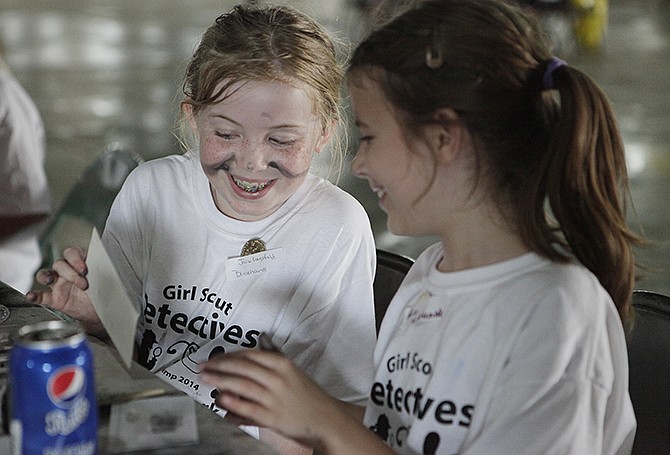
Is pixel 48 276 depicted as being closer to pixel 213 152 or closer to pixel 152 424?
pixel 213 152

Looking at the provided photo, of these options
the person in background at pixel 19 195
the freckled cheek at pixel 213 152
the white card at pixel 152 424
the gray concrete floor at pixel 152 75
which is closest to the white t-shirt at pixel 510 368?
the white card at pixel 152 424

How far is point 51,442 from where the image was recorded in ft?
3.61

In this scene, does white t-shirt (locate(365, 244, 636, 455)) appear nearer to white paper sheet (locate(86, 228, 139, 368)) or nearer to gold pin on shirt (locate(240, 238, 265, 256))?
white paper sheet (locate(86, 228, 139, 368))

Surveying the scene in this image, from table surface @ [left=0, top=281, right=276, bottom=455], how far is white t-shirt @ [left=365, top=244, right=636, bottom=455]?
0.23m

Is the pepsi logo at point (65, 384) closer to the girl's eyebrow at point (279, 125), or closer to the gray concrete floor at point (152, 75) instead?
the girl's eyebrow at point (279, 125)

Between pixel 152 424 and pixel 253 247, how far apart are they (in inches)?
23.7

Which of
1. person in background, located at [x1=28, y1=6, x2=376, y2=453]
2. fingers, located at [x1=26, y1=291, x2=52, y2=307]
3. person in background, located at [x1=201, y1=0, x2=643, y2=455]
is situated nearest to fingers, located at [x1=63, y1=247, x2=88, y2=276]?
person in background, located at [x1=28, y1=6, x2=376, y2=453]

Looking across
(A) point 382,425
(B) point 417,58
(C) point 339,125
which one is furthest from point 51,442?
(C) point 339,125

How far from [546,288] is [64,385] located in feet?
1.94

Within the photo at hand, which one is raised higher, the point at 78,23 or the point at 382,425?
the point at 382,425

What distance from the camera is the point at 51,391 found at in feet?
3.54

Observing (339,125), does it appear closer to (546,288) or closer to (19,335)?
(546,288)

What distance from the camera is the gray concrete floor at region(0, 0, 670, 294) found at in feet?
18.4

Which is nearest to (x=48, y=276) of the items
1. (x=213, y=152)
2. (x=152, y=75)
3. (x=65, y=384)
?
(x=213, y=152)
